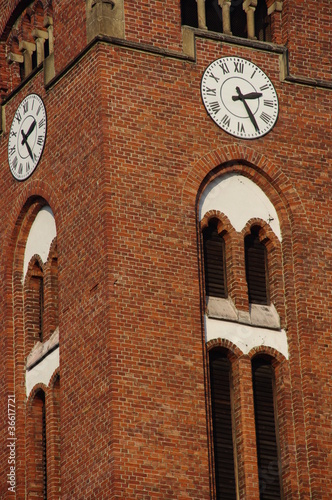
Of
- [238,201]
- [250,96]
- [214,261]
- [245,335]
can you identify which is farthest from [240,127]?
[245,335]

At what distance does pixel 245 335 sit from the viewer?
4231 cm

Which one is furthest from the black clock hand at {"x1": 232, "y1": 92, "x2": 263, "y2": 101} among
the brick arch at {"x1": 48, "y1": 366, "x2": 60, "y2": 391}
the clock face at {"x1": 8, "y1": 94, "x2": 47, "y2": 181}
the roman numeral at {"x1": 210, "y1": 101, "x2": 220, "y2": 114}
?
the brick arch at {"x1": 48, "y1": 366, "x2": 60, "y2": 391}

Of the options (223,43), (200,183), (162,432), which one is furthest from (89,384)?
(223,43)

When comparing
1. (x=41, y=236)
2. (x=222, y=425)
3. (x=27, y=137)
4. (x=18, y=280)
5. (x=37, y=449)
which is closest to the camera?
(x=222, y=425)

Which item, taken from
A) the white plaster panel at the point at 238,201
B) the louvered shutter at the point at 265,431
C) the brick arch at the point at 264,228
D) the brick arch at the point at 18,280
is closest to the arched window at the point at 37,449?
the brick arch at the point at 18,280

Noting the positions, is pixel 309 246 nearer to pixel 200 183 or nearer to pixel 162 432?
pixel 200 183

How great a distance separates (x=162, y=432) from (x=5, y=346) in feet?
19.1

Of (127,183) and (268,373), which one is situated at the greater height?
(127,183)

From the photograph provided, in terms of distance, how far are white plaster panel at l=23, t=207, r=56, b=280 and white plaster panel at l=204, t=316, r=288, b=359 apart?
4314 millimetres

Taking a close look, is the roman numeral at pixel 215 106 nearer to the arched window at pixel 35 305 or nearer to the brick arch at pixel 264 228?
the brick arch at pixel 264 228

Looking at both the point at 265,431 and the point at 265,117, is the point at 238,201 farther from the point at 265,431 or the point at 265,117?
the point at 265,431

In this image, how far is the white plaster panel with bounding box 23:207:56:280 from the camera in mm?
44656

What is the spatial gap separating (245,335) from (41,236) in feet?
17.2

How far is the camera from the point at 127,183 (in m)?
42.1
